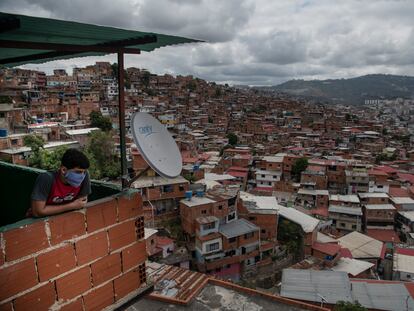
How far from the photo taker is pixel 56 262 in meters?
2.11

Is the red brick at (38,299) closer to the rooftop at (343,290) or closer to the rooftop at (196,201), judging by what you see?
the rooftop at (343,290)

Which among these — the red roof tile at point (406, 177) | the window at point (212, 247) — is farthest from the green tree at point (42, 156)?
the red roof tile at point (406, 177)

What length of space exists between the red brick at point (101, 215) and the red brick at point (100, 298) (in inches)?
18.1

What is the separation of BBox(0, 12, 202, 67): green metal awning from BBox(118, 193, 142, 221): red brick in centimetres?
120

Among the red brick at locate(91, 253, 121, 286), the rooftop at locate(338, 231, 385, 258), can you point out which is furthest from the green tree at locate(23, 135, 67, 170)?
the rooftop at locate(338, 231, 385, 258)

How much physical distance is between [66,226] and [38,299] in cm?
45

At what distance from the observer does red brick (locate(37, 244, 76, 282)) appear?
6.67 feet

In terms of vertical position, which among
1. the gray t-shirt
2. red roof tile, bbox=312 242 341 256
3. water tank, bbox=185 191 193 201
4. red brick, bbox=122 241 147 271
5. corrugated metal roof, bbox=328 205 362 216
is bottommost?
red roof tile, bbox=312 242 341 256

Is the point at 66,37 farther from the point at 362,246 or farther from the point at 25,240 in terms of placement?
the point at 362,246

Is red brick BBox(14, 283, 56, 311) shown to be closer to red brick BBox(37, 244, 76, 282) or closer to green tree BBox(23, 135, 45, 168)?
red brick BBox(37, 244, 76, 282)

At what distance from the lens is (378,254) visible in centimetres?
1745

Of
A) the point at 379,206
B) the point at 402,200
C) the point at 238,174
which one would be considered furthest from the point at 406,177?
the point at 238,174

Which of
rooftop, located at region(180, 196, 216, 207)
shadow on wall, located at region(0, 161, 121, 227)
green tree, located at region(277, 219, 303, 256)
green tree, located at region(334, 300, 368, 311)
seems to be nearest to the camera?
shadow on wall, located at region(0, 161, 121, 227)

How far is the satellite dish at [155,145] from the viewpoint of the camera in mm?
2549
